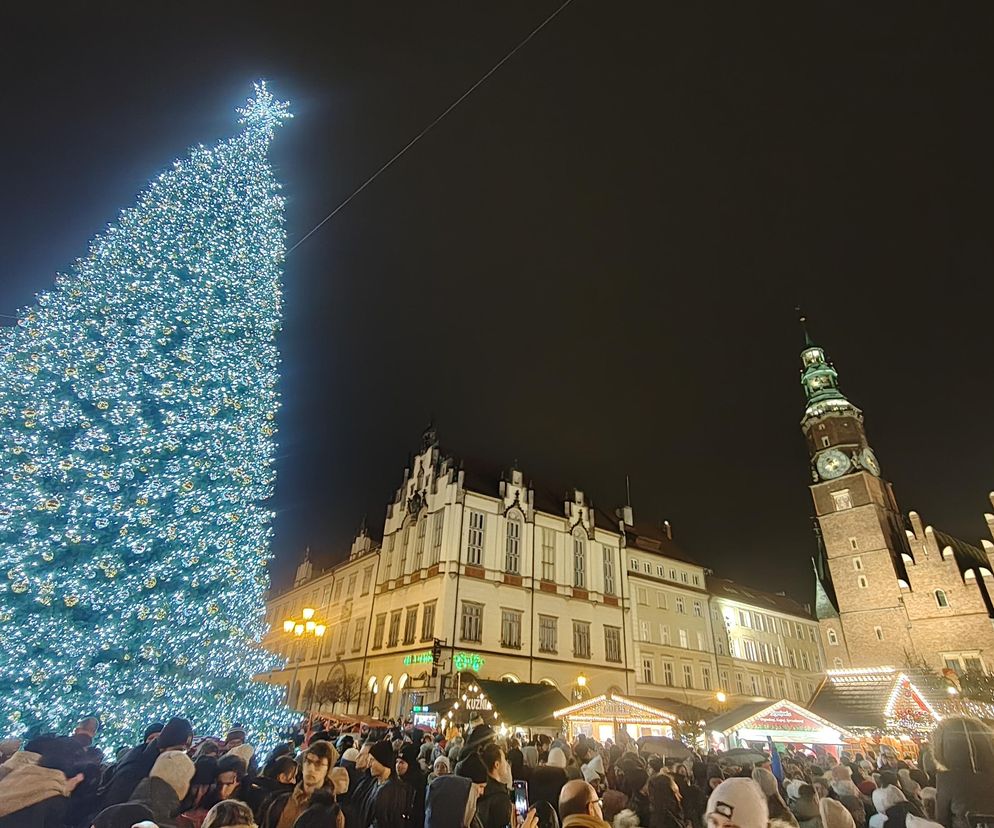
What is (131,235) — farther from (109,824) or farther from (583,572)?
(583,572)

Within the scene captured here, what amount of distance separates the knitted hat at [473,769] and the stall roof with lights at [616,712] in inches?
643

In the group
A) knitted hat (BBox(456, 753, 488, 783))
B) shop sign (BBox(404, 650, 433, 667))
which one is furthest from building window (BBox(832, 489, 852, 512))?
knitted hat (BBox(456, 753, 488, 783))

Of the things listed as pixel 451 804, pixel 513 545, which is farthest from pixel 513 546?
pixel 451 804

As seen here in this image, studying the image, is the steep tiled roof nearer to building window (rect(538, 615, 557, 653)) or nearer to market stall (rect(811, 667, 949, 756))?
building window (rect(538, 615, 557, 653))

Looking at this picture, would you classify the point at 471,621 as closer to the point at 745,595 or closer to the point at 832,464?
the point at 745,595

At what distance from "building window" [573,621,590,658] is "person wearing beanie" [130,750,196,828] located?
3204 centimetres

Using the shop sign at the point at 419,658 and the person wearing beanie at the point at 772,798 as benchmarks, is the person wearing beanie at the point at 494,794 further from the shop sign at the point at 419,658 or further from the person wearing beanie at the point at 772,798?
the shop sign at the point at 419,658

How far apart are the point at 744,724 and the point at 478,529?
63.7ft

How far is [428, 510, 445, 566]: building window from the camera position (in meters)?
31.8

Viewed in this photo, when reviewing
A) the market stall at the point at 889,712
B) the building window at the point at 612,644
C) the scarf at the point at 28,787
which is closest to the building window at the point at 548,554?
the building window at the point at 612,644

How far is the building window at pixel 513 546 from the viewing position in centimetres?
3297

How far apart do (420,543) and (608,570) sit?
47.0 ft

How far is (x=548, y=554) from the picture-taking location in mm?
34969

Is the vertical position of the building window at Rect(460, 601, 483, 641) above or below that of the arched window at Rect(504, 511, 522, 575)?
below
